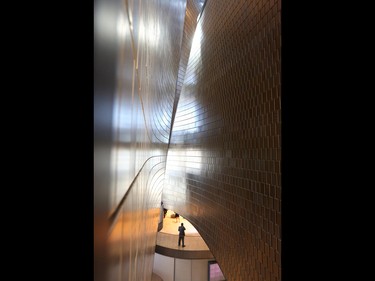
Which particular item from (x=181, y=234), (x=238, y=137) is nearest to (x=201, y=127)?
(x=238, y=137)

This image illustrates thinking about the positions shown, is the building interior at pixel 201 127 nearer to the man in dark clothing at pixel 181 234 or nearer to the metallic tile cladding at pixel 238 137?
the metallic tile cladding at pixel 238 137

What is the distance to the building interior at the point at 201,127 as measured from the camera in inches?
28.7

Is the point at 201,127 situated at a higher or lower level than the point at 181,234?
higher

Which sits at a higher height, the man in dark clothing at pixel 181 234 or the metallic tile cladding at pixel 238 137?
the metallic tile cladding at pixel 238 137

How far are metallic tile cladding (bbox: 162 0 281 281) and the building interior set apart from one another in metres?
0.01

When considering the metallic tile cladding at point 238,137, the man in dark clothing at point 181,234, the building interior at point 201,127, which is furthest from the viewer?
the man in dark clothing at point 181,234

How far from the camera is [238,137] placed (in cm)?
408

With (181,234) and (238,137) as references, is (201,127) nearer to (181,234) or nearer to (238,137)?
(238,137)

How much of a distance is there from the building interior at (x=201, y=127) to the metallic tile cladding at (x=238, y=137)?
0.01 m

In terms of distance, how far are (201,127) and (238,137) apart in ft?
6.85

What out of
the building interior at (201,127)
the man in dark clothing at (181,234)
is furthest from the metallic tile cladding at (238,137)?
the man in dark clothing at (181,234)

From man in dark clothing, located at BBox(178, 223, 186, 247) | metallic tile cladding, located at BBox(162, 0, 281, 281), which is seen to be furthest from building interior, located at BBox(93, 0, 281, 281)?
man in dark clothing, located at BBox(178, 223, 186, 247)

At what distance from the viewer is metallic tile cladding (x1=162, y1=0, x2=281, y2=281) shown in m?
3.17
